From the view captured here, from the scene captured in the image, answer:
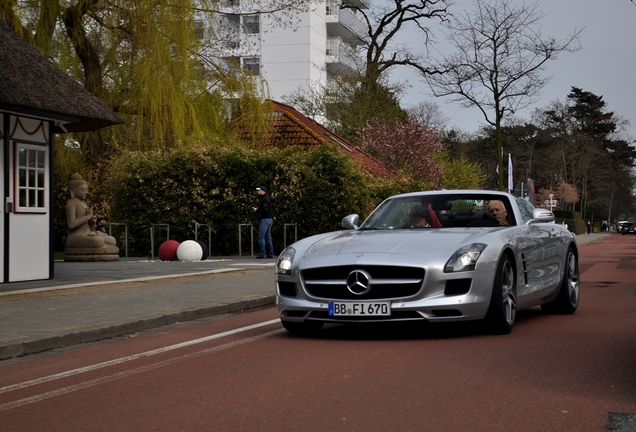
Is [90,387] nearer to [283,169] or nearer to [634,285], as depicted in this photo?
[634,285]

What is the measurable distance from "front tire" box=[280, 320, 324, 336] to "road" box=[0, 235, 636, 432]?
0.09 metres

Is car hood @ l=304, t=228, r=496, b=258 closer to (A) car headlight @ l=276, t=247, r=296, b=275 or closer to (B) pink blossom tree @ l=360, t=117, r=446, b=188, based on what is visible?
(A) car headlight @ l=276, t=247, r=296, b=275

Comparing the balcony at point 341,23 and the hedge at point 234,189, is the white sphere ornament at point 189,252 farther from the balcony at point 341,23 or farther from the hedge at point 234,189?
the balcony at point 341,23

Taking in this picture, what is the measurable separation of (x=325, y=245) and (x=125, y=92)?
19.9 meters

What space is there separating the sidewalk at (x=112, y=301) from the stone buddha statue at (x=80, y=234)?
4574 millimetres

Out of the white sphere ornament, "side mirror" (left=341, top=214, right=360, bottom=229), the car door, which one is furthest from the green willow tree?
the car door

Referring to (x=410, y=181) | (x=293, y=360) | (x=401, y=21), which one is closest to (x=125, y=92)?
(x=410, y=181)

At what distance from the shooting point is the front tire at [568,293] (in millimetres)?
11617

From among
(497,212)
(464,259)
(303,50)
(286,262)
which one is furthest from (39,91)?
(303,50)

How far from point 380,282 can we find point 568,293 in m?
3.52

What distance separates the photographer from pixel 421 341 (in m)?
9.14

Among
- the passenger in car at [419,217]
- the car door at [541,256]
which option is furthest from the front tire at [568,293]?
the passenger in car at [419,217]

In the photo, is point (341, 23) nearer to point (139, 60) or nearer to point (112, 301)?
point (139, 60)

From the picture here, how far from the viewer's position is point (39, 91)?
699 inches
